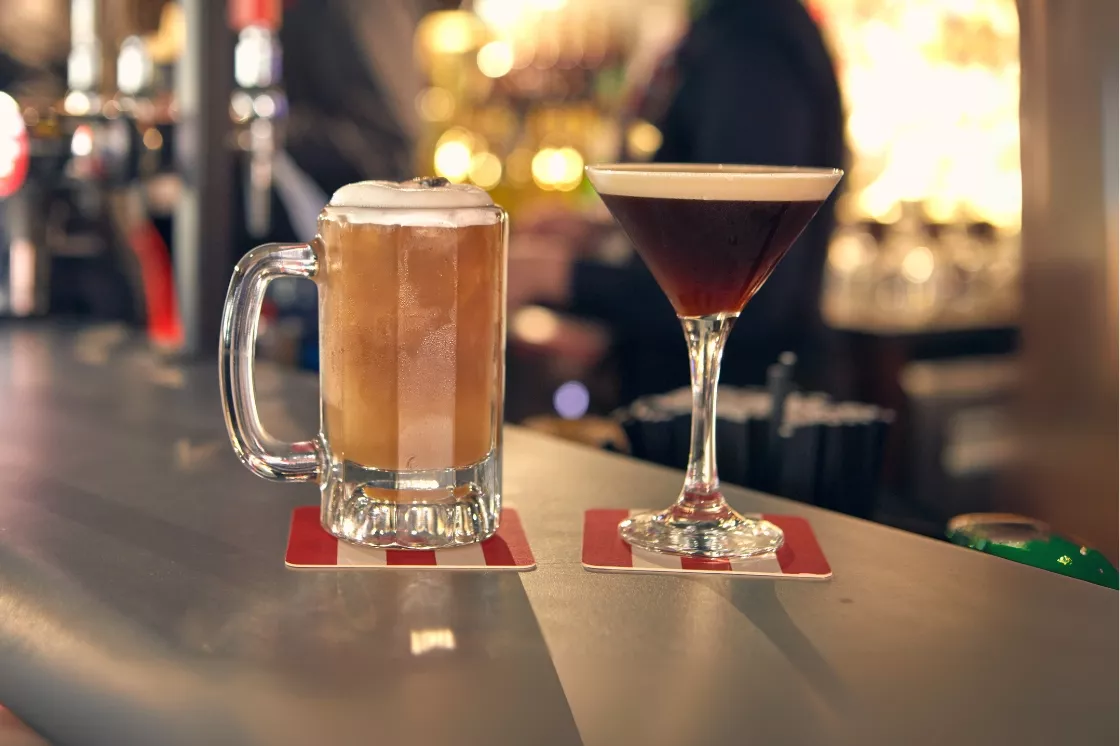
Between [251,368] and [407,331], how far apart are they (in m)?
0.11

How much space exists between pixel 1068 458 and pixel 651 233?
1.02 m

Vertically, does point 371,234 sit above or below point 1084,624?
above

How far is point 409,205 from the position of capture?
71 centimetres

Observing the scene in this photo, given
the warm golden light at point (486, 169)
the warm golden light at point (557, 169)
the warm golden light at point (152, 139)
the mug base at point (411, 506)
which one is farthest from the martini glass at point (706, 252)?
the warm golden light at point (486, 169)

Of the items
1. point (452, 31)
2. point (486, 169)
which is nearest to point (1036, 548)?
point (486, 169)

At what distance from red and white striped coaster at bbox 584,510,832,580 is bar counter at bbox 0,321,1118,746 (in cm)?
1

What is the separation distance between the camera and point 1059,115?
125 cm

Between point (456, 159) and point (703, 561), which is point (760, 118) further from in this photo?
point (456, 159)

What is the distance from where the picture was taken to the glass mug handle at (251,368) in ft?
2.44

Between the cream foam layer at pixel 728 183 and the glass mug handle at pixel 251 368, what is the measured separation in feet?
0.66

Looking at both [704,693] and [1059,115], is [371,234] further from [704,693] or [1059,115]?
[1059,115]

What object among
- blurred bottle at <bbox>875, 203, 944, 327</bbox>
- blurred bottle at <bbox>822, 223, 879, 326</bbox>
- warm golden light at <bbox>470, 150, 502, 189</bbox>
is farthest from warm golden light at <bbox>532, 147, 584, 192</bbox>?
blurred bottle at <bbox>875, 203, 944, 327</bbox>

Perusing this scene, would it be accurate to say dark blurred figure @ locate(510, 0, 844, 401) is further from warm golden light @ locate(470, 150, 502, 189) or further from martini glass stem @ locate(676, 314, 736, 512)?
warm golden light @ locate(470, 150, 502, 189)

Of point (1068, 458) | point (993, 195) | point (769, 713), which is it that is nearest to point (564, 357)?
point (993, 195)
